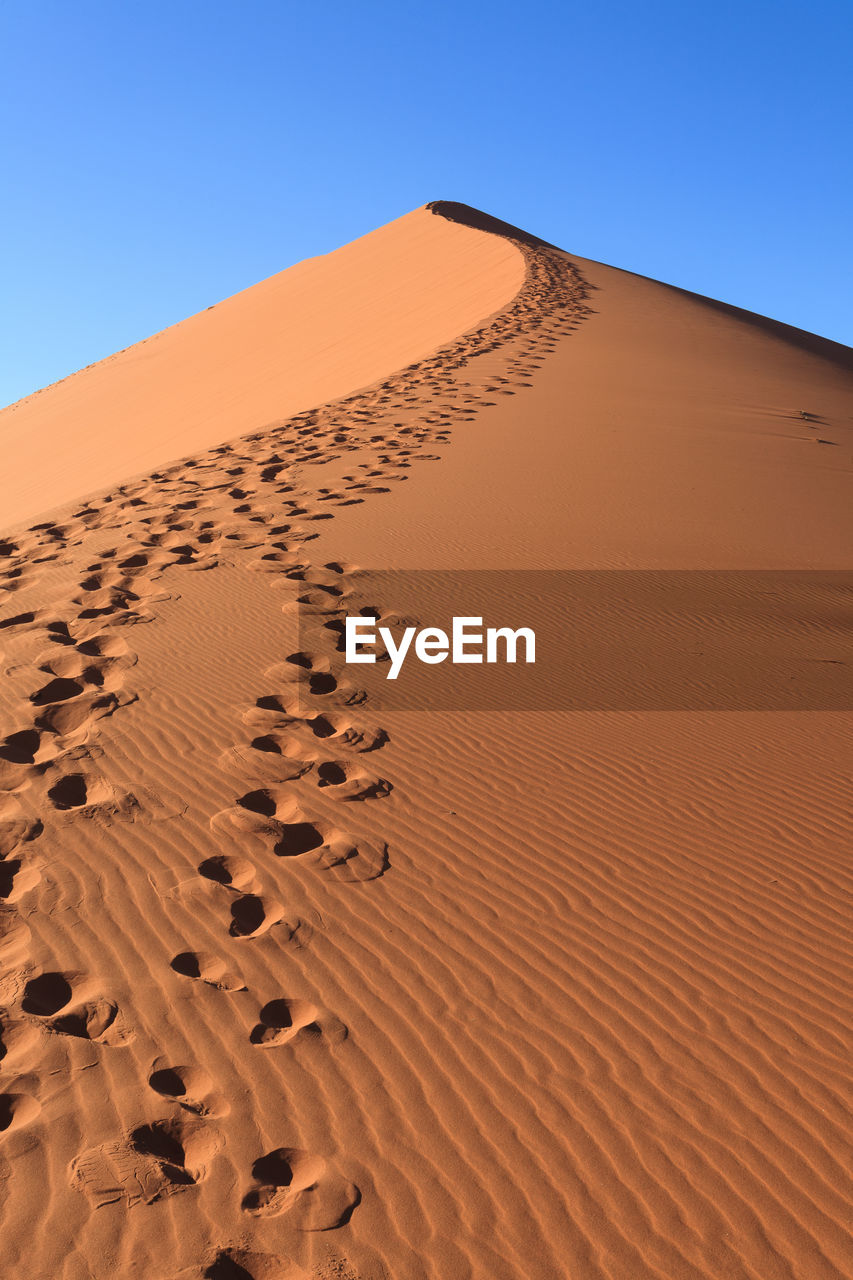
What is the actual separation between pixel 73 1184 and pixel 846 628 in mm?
6330

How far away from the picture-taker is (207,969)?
350cm

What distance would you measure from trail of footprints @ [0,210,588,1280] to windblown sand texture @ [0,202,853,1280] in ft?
0.05

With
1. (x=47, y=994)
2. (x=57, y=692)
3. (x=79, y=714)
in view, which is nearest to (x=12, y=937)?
(x=47, y=994)

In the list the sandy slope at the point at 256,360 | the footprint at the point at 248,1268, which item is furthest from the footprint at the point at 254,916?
the sandy slope at the point at 256,360

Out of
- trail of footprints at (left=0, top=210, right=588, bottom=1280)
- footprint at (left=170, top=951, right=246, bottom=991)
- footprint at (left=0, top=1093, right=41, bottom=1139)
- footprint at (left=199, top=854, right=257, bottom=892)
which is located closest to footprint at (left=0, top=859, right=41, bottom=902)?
trail of footprints at (left=0, top=210, right=588, bottom=1280)

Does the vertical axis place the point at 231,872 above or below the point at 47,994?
above

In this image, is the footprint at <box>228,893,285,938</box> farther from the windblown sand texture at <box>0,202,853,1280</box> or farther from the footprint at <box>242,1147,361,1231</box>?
the footprint at <box>242,1147,361,1231</box>

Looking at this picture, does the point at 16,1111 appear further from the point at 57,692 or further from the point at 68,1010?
the point at 57,692

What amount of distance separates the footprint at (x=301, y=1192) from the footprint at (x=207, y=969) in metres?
0.72

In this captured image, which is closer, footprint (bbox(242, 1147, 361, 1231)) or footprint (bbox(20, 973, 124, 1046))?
footprint (bbox(242, 1147, 361, 1231))

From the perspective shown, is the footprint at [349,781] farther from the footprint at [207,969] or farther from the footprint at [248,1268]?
the footprint at [248,1268]

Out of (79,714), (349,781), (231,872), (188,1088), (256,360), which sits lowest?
(188,1088)

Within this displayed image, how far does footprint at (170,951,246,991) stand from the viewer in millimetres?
3425

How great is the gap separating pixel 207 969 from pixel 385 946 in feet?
2.14
